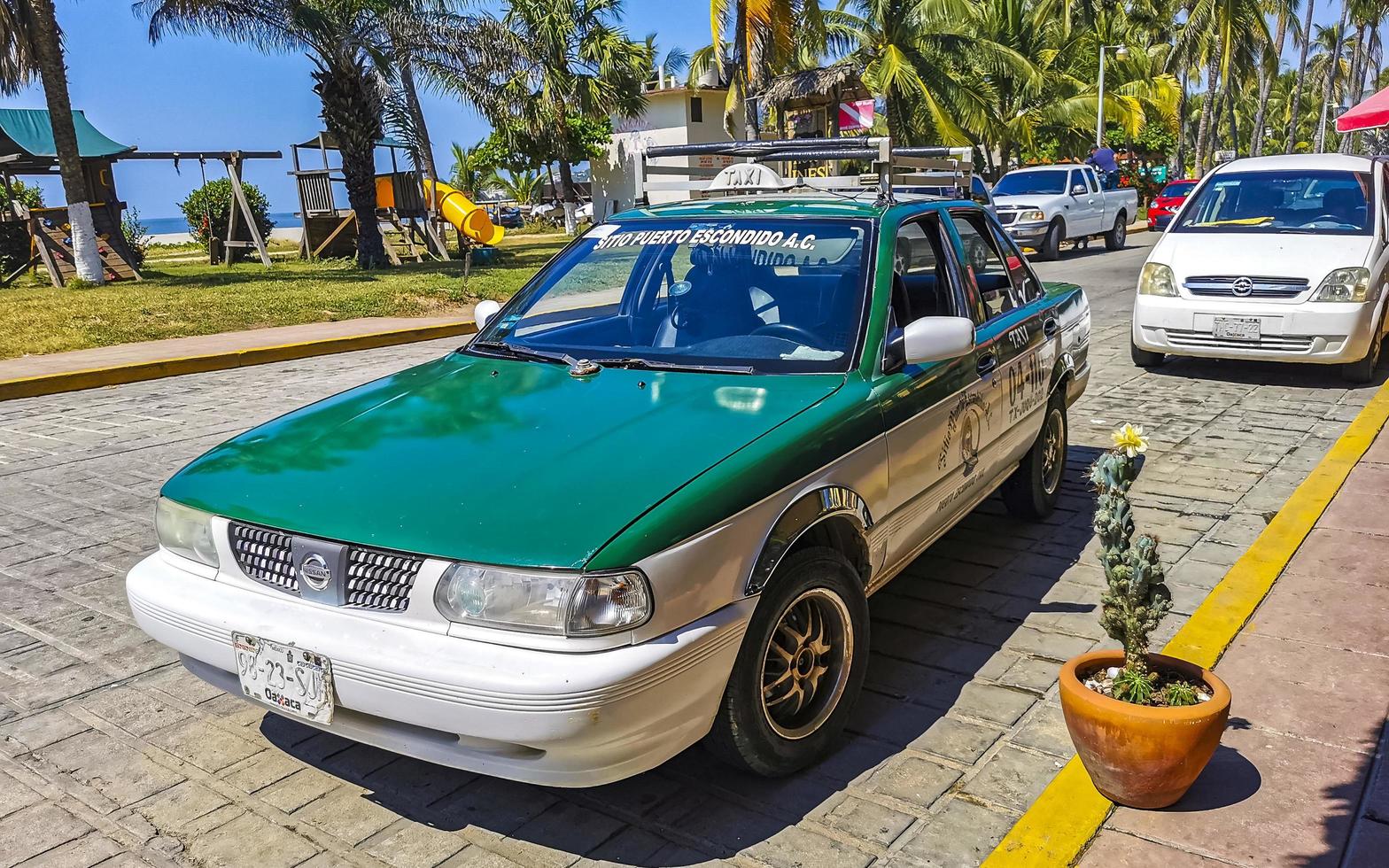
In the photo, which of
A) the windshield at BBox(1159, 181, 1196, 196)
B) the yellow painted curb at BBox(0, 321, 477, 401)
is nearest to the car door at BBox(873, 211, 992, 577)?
the yellow painted curb at BBox(0, 321, 477, 401)

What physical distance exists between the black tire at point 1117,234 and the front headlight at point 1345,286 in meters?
15.8

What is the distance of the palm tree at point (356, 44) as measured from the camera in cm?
1973

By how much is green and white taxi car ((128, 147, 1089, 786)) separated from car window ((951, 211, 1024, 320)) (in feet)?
0.71

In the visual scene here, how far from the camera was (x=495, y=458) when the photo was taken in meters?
3.15

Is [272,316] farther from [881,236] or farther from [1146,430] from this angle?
Answer: [881,236]

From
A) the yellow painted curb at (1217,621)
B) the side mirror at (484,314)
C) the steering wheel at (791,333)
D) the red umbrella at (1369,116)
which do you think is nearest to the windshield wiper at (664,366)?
the steering wheel at (791,333)

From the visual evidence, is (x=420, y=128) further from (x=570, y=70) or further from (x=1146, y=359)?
(x=1146, y=359)

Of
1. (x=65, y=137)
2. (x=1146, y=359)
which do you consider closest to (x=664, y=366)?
(x=1146, y=359)

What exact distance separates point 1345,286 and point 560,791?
304 inches

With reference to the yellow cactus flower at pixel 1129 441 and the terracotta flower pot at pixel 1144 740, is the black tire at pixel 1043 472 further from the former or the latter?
the terracotta flower pot at pixel 1144 740

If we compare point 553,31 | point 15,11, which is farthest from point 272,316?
point 553,31

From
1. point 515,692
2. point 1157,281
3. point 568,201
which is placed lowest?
point 515,692

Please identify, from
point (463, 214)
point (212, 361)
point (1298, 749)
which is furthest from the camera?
point (463, 214)

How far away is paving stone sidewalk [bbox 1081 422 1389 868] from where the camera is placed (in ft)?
9.60
